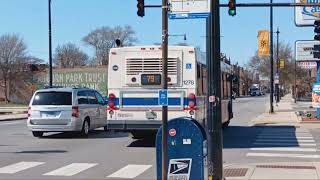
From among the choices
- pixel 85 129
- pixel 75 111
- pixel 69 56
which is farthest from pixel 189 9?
pixel 69 56

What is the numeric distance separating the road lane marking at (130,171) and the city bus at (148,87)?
3.87m

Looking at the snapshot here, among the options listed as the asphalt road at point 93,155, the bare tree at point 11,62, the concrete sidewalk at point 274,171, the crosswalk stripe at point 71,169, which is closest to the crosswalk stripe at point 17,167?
the asphalt road at point 93,155

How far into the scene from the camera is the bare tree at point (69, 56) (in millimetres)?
120250

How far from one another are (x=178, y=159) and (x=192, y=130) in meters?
0.52

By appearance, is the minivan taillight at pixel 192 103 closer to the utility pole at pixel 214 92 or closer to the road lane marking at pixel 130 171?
the road lane marking at pixel 130 171

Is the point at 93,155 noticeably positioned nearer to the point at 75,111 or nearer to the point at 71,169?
the point at 71,169

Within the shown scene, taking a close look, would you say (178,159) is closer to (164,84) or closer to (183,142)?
(183,142)

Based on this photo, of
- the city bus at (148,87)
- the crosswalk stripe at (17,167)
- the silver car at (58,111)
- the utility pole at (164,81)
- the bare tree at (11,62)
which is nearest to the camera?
the utility pole at (164,81)

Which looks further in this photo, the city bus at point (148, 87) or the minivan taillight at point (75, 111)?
the minivan taillight at point (75, 111)

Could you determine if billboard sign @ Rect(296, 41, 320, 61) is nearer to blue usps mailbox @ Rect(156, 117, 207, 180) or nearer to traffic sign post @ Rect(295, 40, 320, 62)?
traffic sign post @ Rect(295, 40, 320, 62)

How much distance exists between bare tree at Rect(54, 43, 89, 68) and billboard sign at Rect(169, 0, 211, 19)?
110164 mm

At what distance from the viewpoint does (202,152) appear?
A: 9.30 m

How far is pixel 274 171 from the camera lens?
12.1 m

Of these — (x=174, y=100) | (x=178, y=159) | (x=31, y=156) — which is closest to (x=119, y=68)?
(x=174, y=100)
